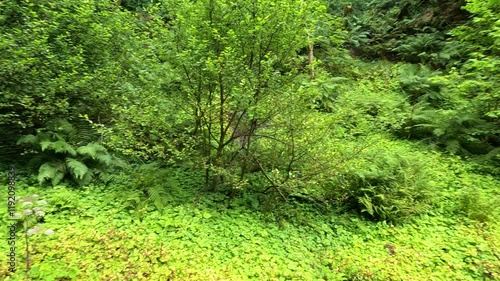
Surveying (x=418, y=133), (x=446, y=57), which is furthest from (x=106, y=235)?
(x=446, y=57)

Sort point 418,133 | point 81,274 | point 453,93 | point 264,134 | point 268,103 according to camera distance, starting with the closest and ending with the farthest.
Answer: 1. point 81,274
2. point 268,103
3. point 264,134
4. point 418,133
5. point 453,93

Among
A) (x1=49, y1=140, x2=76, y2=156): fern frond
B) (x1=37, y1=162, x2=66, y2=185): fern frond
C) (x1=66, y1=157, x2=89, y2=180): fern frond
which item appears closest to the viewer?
(x1=37, y1=162, x2=66, y2=185): fern frond

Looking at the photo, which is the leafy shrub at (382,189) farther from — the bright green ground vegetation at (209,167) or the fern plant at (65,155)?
the fern plant at (65,155)

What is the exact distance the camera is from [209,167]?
5102 mm

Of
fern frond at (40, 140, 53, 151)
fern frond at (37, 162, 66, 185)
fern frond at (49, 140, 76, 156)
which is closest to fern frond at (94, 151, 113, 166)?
fern frond at (49, 140, 76, 156)

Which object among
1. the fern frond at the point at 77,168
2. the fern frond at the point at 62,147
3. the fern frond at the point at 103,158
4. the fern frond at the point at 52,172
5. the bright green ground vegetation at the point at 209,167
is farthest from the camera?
the fern frond at the point at 103,158

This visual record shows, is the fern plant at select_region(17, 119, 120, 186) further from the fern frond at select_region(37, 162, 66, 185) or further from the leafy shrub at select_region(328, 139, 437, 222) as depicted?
the leafy shrub at select_region(328, 139, 437, 222)

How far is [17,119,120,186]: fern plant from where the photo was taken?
522 cm

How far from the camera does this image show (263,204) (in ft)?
17.4

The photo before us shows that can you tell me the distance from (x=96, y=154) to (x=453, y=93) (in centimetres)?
903

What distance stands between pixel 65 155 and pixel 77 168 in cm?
58

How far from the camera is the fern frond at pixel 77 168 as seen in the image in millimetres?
5199

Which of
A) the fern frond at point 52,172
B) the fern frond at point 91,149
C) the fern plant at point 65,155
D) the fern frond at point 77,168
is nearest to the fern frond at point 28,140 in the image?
the fern plant at point 65,155

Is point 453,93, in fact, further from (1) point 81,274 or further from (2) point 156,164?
(1) point 81,274
